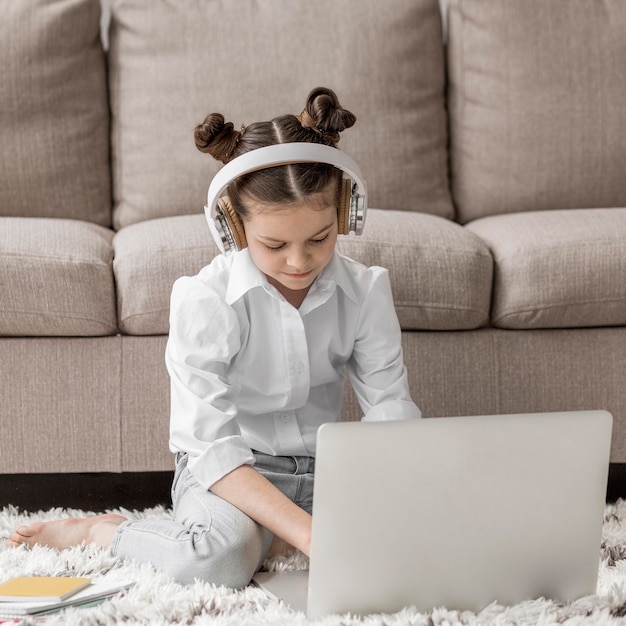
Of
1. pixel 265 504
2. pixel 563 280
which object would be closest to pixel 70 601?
pixel 265 504

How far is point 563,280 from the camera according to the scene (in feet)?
5.16

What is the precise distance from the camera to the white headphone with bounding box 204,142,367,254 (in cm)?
115

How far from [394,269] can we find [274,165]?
0.42 m

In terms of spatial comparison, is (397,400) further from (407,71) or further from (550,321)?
(407,71)

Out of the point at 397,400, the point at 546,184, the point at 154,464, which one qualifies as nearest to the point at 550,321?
the point at 397,400

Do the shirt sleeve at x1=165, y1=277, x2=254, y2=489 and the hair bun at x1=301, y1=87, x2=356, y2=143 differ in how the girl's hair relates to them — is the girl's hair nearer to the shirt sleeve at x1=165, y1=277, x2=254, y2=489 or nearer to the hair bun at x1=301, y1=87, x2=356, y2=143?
the hair bun at x1=301, y1=87, x2=356, y2=143

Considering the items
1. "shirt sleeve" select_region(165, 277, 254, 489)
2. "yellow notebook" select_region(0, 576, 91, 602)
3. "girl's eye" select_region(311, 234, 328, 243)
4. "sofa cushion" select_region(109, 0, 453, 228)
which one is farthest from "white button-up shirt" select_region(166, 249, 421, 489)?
"sofa cushion" select_region(109, 0, 453, 228)

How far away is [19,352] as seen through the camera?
151 centimetres

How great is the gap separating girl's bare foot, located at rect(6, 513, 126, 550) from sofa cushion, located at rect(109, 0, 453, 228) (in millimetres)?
→ 797

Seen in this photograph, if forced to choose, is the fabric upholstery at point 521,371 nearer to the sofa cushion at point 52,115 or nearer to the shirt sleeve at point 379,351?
the shirt sleeve at point 379,351

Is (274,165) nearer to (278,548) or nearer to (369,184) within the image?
(278,548)

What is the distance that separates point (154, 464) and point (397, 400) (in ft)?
1.47

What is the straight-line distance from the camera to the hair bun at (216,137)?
4.05 ft

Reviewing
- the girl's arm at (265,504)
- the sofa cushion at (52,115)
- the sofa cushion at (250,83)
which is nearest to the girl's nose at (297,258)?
the girl's arm at (265,504)
